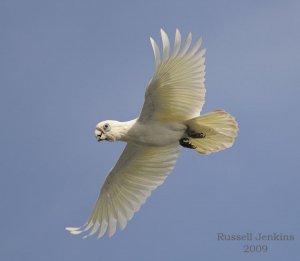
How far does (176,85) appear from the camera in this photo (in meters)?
13.2

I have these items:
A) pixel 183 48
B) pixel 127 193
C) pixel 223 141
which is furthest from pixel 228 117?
pixel 127 193

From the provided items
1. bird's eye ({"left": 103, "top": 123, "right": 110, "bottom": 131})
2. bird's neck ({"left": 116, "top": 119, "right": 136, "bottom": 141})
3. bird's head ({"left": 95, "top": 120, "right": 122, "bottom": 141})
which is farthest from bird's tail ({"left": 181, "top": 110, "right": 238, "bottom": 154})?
bird's eye ({"left": 103, "top": 123, "right": 110, "bottom": 131})

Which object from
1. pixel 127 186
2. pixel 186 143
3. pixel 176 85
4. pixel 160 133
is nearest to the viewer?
pixel 176 85

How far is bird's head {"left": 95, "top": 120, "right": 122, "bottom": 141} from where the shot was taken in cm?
1360

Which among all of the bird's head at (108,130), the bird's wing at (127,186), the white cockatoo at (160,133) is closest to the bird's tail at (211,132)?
the white cockatoo at (160,133)

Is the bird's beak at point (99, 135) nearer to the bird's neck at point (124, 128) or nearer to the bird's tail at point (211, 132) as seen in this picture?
the bird's neck at point (124, 128)

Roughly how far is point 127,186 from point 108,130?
1606mm

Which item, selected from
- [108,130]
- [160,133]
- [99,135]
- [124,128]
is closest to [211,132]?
[160,133]

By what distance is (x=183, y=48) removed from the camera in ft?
41.9

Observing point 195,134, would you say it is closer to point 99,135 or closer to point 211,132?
point 211,132

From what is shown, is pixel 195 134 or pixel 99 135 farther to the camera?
pixel 99 135

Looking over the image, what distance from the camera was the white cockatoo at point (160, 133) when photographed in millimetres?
12977

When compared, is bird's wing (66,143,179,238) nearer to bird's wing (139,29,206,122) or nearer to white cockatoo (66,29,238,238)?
white cockatoo (66,29,238,238)

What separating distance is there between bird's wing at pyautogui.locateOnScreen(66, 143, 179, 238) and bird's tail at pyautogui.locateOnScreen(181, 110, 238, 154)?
0.66m
